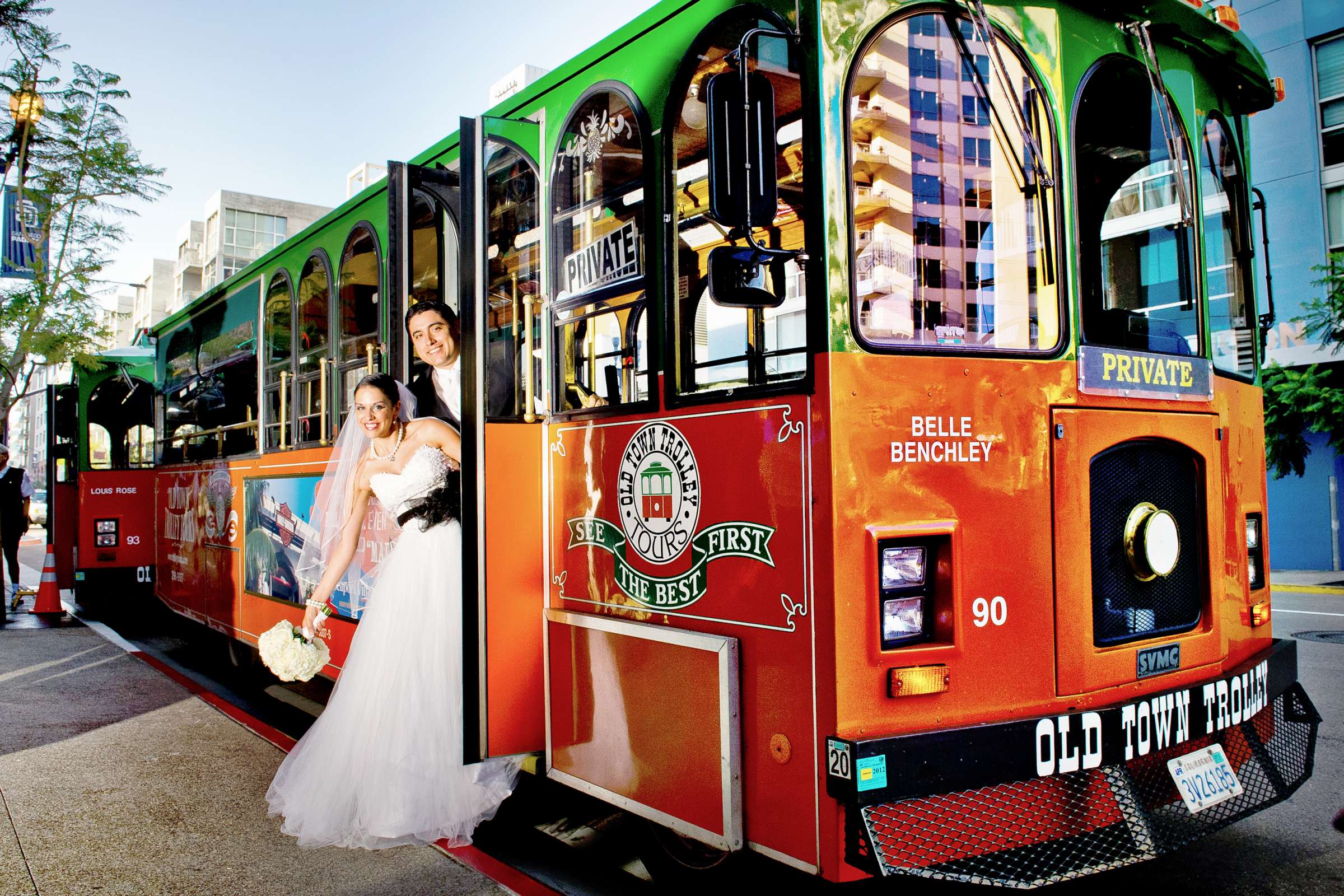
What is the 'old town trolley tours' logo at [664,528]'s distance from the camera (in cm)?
313

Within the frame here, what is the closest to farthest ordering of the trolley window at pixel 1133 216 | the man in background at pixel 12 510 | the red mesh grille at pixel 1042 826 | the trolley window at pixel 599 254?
the red mesh grille at pixel 1042 826 → the trolley window at pixel 1133 216 → the trolley window at pixel 599 254 → the man in background at pixel 12 510

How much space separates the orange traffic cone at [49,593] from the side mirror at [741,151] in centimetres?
1078

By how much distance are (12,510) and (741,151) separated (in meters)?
11.4

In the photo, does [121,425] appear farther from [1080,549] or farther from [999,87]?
[1080,549]

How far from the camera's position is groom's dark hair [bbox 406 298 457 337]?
15.6ft

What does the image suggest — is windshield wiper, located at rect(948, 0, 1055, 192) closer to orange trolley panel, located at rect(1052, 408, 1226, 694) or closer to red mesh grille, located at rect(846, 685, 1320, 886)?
orange trolley panel, located at rect(1052, 408, 1226, 694)

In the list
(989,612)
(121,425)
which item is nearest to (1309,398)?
(989,612)

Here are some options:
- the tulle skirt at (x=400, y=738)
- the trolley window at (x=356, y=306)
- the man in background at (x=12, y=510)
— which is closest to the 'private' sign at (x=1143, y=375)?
the tulle skirt at (x=400, y=738)

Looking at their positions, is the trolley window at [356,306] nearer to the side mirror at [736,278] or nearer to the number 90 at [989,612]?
the side mirror at [736,278]

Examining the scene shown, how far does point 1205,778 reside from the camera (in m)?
3.22

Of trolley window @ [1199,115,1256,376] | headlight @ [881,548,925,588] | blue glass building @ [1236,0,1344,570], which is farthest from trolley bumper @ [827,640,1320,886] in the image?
blue glass building @ [1236,0,1344,570]

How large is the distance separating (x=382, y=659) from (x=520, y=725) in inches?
40.2

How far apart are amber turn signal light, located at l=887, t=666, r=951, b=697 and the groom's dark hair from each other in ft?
9.35

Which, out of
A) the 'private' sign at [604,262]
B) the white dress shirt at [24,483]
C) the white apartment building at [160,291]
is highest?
the white apartment building at [160,291]
